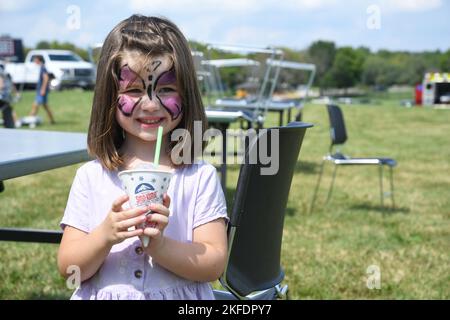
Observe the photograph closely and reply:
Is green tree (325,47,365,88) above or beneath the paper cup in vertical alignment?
beneath

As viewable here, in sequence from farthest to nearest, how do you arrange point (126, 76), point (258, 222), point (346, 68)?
point (346, 68) → point (258, 222) → point (126, 76)

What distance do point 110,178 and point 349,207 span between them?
4.16 m

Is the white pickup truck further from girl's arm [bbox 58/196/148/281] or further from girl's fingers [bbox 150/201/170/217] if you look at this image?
girl's fingers [bbox 150/201/170/217]

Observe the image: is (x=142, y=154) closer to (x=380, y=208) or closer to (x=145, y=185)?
(x=145, y=185)

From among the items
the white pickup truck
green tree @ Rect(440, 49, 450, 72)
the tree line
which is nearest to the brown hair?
the white pickup truck

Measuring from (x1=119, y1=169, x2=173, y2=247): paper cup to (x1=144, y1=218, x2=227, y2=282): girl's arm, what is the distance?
15 centimetres

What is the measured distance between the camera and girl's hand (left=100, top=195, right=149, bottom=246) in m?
1.13

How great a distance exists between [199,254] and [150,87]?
0.41 metres

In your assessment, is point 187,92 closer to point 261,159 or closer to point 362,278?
point 261,159

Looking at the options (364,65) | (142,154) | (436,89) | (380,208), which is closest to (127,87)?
(142,154)

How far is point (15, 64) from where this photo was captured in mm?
24859

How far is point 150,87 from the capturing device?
1.40 metres
